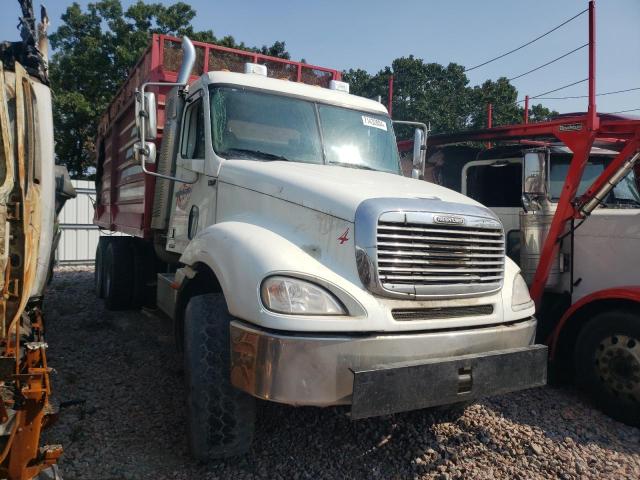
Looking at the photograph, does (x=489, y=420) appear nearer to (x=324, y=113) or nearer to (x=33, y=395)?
(x=324, y=113)

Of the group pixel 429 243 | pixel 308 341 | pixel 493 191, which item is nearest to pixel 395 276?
pixel 429 243

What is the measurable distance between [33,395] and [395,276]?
185cm

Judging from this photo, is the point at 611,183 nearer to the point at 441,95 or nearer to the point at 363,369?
the point at 363,369

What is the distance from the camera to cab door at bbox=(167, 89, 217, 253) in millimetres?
3812

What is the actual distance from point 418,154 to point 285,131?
5.62 feet

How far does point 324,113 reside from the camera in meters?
4.09

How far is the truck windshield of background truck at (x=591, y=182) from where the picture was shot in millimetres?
5199

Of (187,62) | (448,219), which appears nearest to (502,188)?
(448,219)

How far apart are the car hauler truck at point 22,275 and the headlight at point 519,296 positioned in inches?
106

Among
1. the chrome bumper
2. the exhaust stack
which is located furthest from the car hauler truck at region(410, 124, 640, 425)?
the exhaust stack

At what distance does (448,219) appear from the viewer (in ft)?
9.36

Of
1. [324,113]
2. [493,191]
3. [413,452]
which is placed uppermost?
[324,113]

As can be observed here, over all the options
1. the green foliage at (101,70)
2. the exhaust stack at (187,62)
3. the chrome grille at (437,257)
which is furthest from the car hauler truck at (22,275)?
the green foliage at (101,70)

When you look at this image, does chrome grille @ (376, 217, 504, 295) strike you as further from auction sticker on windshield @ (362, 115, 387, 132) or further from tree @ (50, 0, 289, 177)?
tree @ (50, 0, 289, 177)
